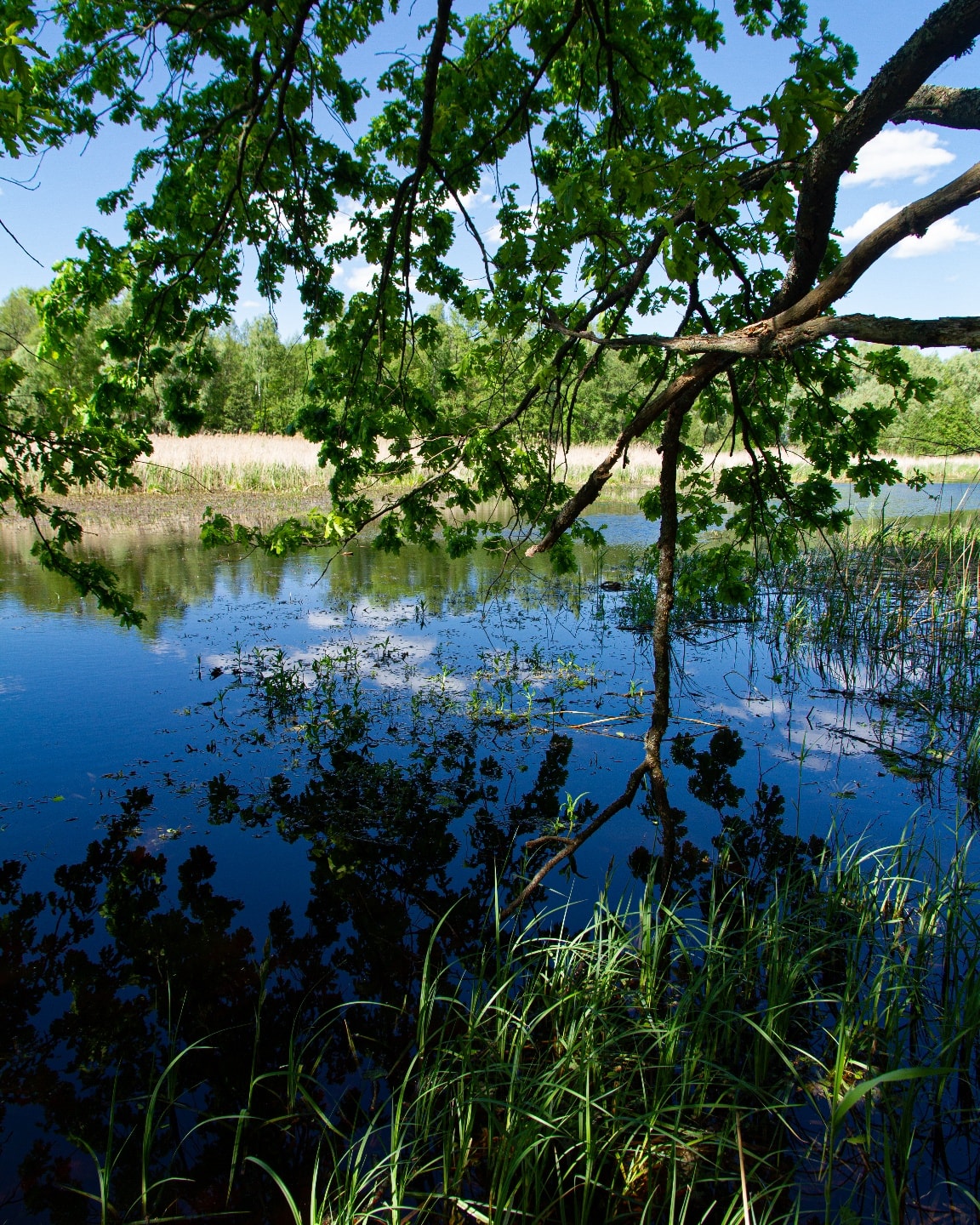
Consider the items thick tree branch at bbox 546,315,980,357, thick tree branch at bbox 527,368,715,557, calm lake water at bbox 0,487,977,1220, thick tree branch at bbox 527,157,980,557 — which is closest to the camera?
thick tree branch at bbox 546,315,980,357

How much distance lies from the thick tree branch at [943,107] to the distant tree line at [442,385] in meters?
1.01

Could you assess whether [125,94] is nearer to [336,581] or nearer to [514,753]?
[514,753]

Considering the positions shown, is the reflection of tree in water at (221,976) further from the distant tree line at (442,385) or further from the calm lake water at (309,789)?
the distant tree line at (442,385)

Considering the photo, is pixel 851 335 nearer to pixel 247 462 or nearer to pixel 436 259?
pixel 436 259

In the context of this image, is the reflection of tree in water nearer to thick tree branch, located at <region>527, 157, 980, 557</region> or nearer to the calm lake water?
the calm lake water

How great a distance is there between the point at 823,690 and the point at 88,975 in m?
5.80

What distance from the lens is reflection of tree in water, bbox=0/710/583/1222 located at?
7.61 feet

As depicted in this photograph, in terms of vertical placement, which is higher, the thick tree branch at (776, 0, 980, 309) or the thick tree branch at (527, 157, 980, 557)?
the thick tree branch at (776, 0, 980, 309)

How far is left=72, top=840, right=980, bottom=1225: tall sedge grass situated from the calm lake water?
0.51 m

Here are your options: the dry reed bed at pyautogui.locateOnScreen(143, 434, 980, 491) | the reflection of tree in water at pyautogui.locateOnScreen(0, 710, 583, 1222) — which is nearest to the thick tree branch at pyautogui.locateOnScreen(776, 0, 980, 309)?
the reflection of tree in water at pyautogui.locateOnScreen(0, 710, 583, 1222)

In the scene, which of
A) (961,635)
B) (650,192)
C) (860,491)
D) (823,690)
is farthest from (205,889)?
(961,635)

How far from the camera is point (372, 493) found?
62.1ft

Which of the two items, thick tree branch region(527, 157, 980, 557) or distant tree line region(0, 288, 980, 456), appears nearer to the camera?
thick tree branch region(527, 157, 980, 557)

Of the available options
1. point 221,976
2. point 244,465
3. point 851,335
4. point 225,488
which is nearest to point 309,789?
point 221,976
